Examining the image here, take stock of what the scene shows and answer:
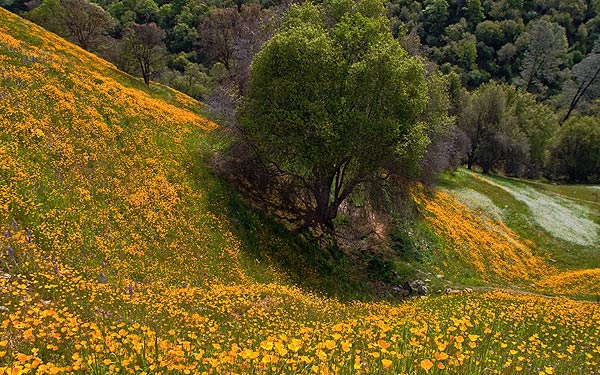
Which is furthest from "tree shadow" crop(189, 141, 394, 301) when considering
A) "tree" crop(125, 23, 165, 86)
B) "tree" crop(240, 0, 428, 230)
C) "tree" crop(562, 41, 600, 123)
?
"tree" crop(562, 41, 600, 123)

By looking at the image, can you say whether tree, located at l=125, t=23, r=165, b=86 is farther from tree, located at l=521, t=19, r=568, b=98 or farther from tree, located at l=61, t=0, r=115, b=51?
tree, located at l=521, t=19, r=568, b=98

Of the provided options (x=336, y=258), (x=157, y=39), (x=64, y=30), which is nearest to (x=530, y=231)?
(x=336, y=258)

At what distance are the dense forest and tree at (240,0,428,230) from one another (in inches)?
78.7

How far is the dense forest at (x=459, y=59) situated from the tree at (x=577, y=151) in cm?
16

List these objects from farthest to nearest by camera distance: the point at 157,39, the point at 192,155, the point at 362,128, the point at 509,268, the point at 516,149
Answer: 1. the point at 516,149
2. the point at 157,39
3. the point at 509,268
4. the point at 192,155
5. the point at 362,128

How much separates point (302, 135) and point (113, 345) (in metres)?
15.6

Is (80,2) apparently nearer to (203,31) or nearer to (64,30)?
(64,30)

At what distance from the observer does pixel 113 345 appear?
16.4ft

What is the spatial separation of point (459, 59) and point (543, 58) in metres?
24.4

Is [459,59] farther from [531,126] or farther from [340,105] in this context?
[340,105]

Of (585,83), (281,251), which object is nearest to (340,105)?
(281,251)

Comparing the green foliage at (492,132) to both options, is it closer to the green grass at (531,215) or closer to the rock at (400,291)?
the green grass at (531,215)

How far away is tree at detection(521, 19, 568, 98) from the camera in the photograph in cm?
11750

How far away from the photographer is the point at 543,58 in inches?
4747
